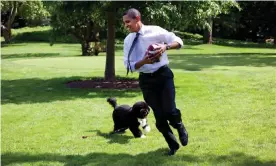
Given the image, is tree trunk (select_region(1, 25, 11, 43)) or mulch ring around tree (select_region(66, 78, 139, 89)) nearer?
mulch ring around tree (select_region(66, 78, 139, 89))

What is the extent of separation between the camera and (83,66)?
20.7m

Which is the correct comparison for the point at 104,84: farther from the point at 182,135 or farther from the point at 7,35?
the point at 7,35

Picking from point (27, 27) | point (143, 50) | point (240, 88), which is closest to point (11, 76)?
point (240, 88)

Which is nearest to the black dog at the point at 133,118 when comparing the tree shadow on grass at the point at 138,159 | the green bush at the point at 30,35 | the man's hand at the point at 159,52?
the tree shadow on grass at the point at 138,159

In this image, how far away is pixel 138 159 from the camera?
19.8 ft

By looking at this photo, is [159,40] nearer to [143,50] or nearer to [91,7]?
[143,50]

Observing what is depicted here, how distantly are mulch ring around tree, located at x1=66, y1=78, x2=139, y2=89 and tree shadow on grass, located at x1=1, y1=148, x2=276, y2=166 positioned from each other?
7.03m

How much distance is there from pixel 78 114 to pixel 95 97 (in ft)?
7.38

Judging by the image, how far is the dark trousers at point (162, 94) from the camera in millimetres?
5699

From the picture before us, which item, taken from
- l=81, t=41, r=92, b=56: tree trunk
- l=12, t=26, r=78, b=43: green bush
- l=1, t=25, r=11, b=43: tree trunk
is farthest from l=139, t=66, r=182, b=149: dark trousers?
l=12, t=26, r=78, b=43: green bush

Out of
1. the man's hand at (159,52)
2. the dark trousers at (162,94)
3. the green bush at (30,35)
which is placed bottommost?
the green bush at (30,35)

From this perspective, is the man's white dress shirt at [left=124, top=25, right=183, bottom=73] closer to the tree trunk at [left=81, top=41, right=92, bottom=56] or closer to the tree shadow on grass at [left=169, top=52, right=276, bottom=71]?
the tree shadow on grass at [left=169, top=52, right=276, bottom=71]

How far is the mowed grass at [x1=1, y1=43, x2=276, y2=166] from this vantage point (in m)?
6.15

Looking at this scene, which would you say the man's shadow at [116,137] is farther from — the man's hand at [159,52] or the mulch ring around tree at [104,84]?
the mulch ring around tree at [104,84]
